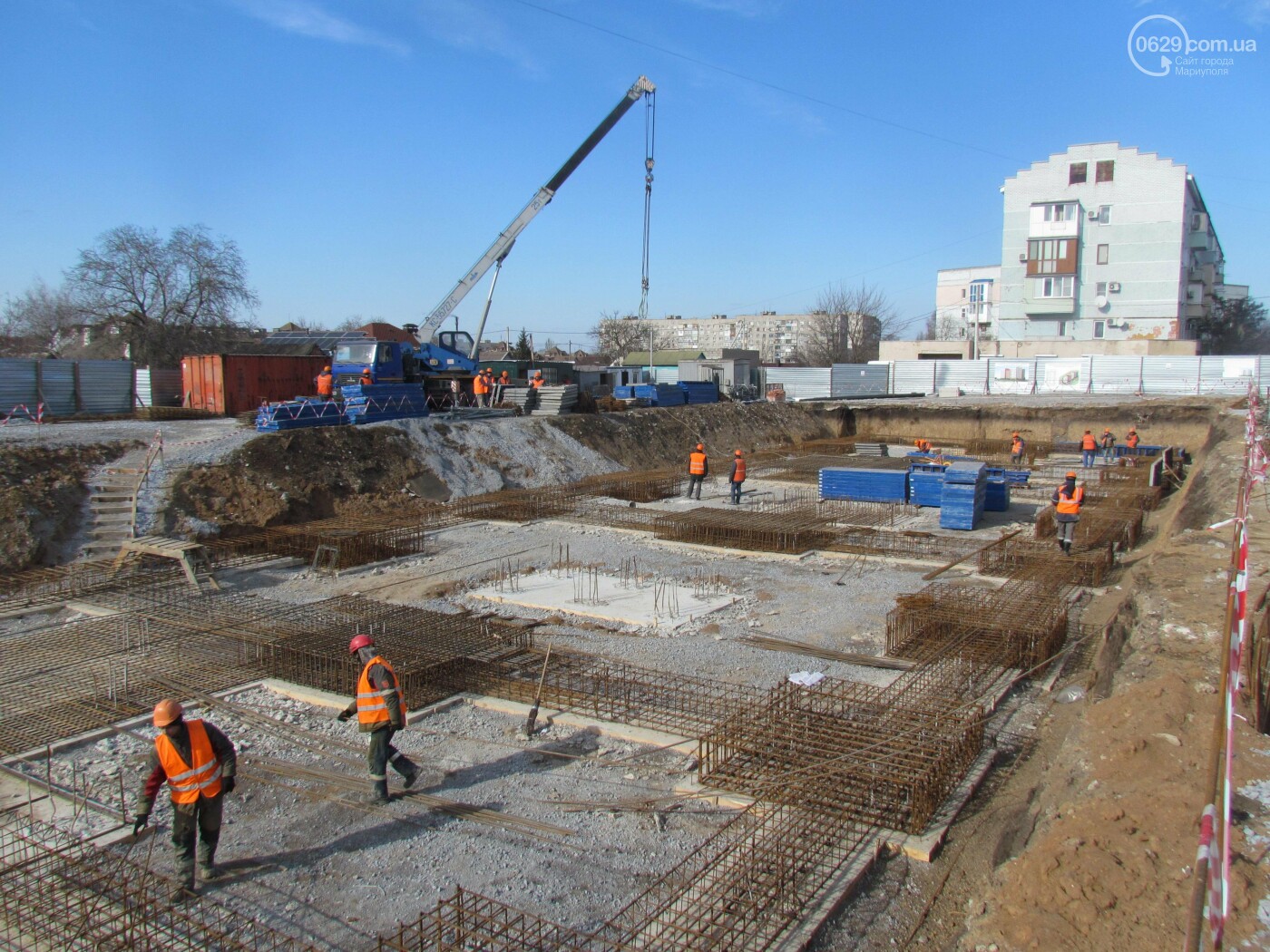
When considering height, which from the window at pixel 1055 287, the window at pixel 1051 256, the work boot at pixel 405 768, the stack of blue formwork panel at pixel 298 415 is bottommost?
the work boot at pixel 405 768

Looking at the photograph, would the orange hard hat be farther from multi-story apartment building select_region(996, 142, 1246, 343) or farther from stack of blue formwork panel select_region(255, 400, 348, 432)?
multi-story apartment building select_region(996, 142, 1246, 343)

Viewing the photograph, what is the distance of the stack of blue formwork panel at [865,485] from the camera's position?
18906 mm

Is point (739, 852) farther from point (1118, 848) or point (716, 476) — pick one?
point (716, 476)

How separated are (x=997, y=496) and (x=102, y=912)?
1753 cm

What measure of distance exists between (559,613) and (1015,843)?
21.7 feet

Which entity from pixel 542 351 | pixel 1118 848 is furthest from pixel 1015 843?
pixel 542 351

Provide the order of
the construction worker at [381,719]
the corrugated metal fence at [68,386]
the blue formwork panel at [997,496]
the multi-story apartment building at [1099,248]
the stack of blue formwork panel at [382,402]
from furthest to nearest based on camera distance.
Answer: the multi-story apartment building at [1099,248] → the stack of blue formwork panel at [382,402] → the corrugated metal fence at [68,386] → the blue formwork panel at [997,496] → the construction worker at [381,719]

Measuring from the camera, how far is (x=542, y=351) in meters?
82.2

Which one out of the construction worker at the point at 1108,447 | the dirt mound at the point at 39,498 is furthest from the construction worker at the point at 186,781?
the construction worker at the point at 1108,447

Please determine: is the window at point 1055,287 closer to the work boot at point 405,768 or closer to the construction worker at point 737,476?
the construction worker at point 737,476

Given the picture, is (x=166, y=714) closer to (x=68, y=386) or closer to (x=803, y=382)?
(x=68, y=386)

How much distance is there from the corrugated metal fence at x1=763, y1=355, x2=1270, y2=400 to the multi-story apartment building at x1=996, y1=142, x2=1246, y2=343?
876 centimetres

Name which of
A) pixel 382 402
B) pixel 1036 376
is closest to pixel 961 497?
pixel 382 402

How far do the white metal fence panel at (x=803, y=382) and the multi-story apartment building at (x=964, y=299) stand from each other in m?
25.7
